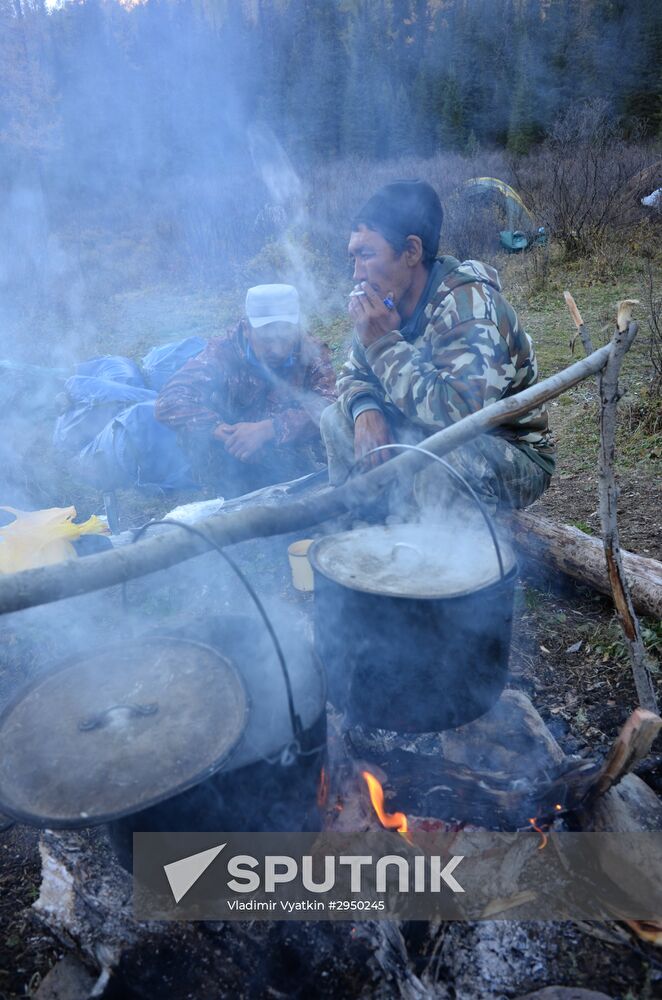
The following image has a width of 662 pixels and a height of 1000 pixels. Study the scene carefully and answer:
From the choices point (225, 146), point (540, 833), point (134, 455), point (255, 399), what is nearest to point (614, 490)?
point (540, 833)

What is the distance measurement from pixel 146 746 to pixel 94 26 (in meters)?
21.1

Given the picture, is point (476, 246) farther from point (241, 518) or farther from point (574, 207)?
point (241, 518)

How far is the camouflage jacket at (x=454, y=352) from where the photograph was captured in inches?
118

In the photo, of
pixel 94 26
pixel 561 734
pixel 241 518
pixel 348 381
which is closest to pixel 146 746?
pixel 241 518

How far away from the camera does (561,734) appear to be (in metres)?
2.67

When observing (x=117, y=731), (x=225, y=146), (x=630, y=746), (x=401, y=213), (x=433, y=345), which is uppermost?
(x=401, y=213)

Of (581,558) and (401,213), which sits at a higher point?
(401,213)

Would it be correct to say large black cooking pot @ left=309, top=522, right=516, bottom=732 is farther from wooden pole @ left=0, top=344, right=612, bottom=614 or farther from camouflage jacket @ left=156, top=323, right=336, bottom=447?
camouflage jacket @ left=156, top=323, right=336, bottom=447

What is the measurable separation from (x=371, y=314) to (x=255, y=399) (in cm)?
226

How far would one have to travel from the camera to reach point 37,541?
3.68m

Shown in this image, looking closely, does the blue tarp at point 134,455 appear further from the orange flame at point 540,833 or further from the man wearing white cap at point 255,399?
the orange flame at point 540,833

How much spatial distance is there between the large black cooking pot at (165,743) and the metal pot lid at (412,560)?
1.06 ft

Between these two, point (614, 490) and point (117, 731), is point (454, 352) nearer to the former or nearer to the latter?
point (614, 490)

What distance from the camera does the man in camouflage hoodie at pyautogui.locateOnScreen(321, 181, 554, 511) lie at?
303 cm
